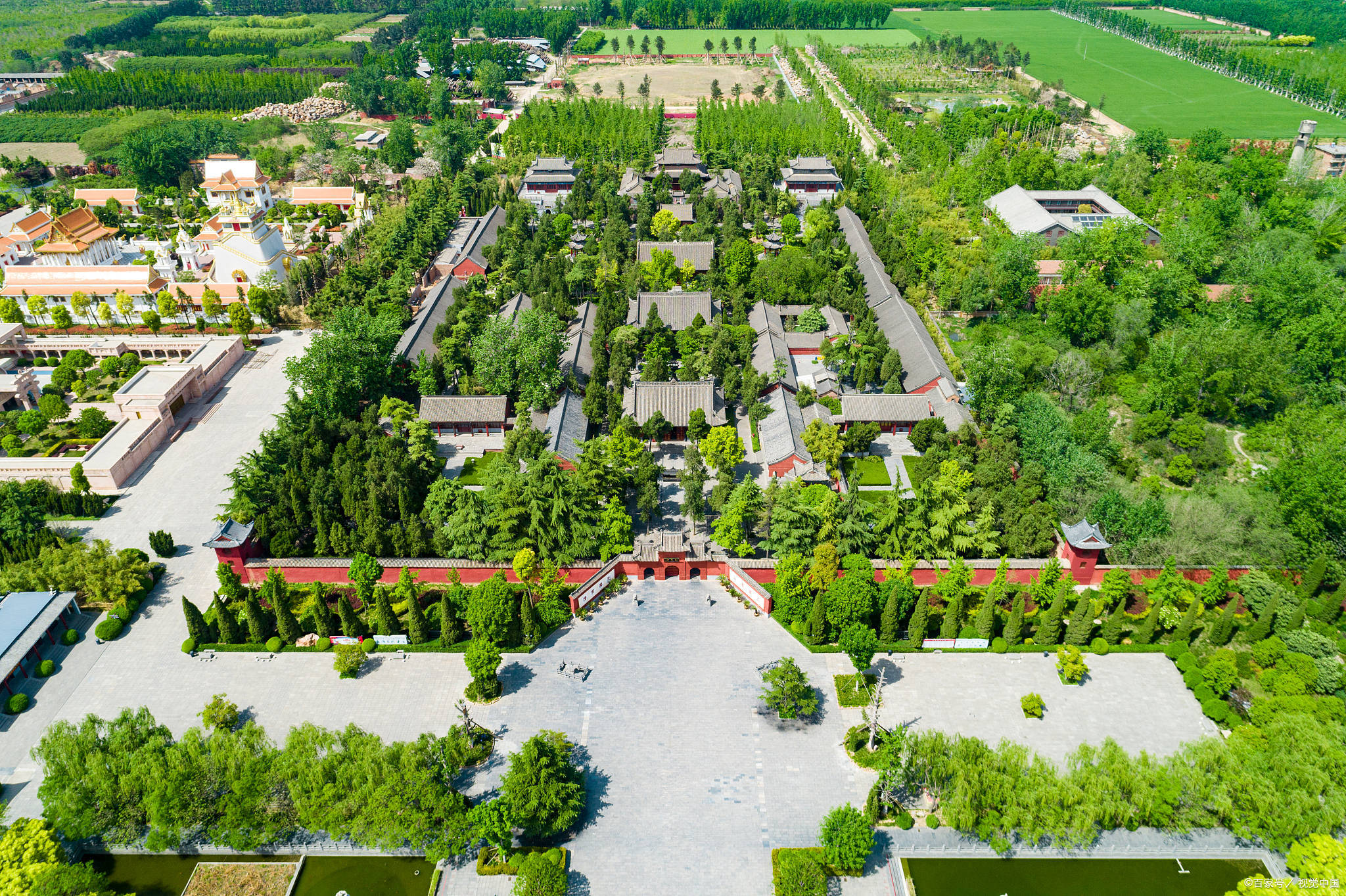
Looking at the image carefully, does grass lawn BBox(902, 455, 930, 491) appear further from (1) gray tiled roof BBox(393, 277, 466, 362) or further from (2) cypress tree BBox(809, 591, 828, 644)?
(1) gray tiled roof BBox(393, 277, 466, 362)

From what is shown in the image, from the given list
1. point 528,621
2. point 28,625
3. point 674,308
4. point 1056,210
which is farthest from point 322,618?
point 1056,210

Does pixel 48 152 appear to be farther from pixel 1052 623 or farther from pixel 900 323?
pixel 1052 623

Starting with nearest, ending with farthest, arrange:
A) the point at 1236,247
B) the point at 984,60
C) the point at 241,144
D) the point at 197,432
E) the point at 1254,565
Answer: the point at 1254,565 → the point at 197,432 → the point at 1236,247 → the point at 241,144 → the point at 984,60

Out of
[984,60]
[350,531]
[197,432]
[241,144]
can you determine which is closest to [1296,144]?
[984,60]

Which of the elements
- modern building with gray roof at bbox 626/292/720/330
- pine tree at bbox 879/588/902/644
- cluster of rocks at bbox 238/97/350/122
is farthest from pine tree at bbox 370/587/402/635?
cluster of rocks at bbox 238/97/350/122

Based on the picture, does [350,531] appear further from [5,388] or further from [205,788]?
[5,388]

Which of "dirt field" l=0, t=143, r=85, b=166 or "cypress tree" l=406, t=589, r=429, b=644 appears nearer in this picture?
"cypress tree" l=406, t=589, r=429, b=644

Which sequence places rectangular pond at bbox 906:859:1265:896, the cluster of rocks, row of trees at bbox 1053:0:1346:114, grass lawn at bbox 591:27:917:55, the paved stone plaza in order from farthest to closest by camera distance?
grass lawn at bbox 591:27:917:55, row of trees at bbox 1053:0:1346:114, the cluster of rocks, the paved stone plaza, rectangular pond at bbox 906:859:1265:896
